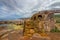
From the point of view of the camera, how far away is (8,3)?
2.52m

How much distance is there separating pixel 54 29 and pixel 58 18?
9.3 inches

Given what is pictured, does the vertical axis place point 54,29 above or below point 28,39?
above

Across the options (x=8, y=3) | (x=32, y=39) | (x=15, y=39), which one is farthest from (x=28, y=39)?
(x=8, y=3)

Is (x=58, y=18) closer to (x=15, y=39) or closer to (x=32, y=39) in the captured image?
(x=32, y=39)

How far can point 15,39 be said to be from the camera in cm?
248

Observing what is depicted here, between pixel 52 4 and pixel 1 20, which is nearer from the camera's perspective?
pixel 52 4

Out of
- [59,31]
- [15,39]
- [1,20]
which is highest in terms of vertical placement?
[1,20]

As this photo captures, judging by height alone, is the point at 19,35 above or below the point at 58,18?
below

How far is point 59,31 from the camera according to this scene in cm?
244

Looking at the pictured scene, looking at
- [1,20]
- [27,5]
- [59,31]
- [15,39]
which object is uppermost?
[27,5]

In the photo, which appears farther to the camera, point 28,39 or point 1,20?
point 1,20

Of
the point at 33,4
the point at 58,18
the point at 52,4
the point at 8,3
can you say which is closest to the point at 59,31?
the point at 58,18

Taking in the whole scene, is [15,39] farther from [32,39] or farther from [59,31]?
[59,31]

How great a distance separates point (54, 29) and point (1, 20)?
1.14 metres
